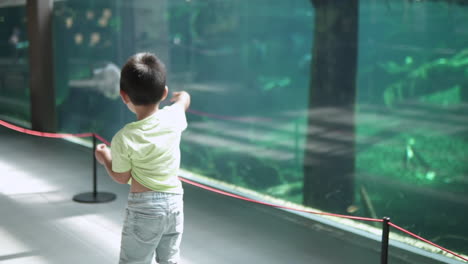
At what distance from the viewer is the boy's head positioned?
260cm

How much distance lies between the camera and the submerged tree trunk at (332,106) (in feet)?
18.5

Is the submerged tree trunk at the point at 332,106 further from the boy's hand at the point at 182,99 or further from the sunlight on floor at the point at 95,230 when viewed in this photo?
the boy's hand at the point at 182,99

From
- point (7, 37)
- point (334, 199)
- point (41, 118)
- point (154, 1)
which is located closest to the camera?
point (334, 199)

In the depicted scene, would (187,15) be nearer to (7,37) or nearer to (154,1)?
(154,1)

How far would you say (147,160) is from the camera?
8.82ft

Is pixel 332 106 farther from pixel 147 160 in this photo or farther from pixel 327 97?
pixel 147 160

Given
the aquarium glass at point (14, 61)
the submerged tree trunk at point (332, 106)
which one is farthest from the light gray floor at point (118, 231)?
the aquarium glass at point (14, 61)

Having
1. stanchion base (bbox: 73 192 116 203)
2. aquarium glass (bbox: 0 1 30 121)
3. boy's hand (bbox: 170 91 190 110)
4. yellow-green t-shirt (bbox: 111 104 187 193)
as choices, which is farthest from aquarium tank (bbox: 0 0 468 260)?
aquarium glass (bbox: 0 1 30 121)

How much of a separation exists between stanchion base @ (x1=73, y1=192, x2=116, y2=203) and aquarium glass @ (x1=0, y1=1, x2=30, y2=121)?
5.89 m

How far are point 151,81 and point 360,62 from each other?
11.0 ft

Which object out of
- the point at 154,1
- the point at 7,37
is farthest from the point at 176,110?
the point at 7,37

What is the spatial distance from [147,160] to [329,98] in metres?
3.50

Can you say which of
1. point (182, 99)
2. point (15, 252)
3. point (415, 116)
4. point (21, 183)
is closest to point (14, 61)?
point (21, 183)

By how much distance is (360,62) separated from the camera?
549 centimetres
